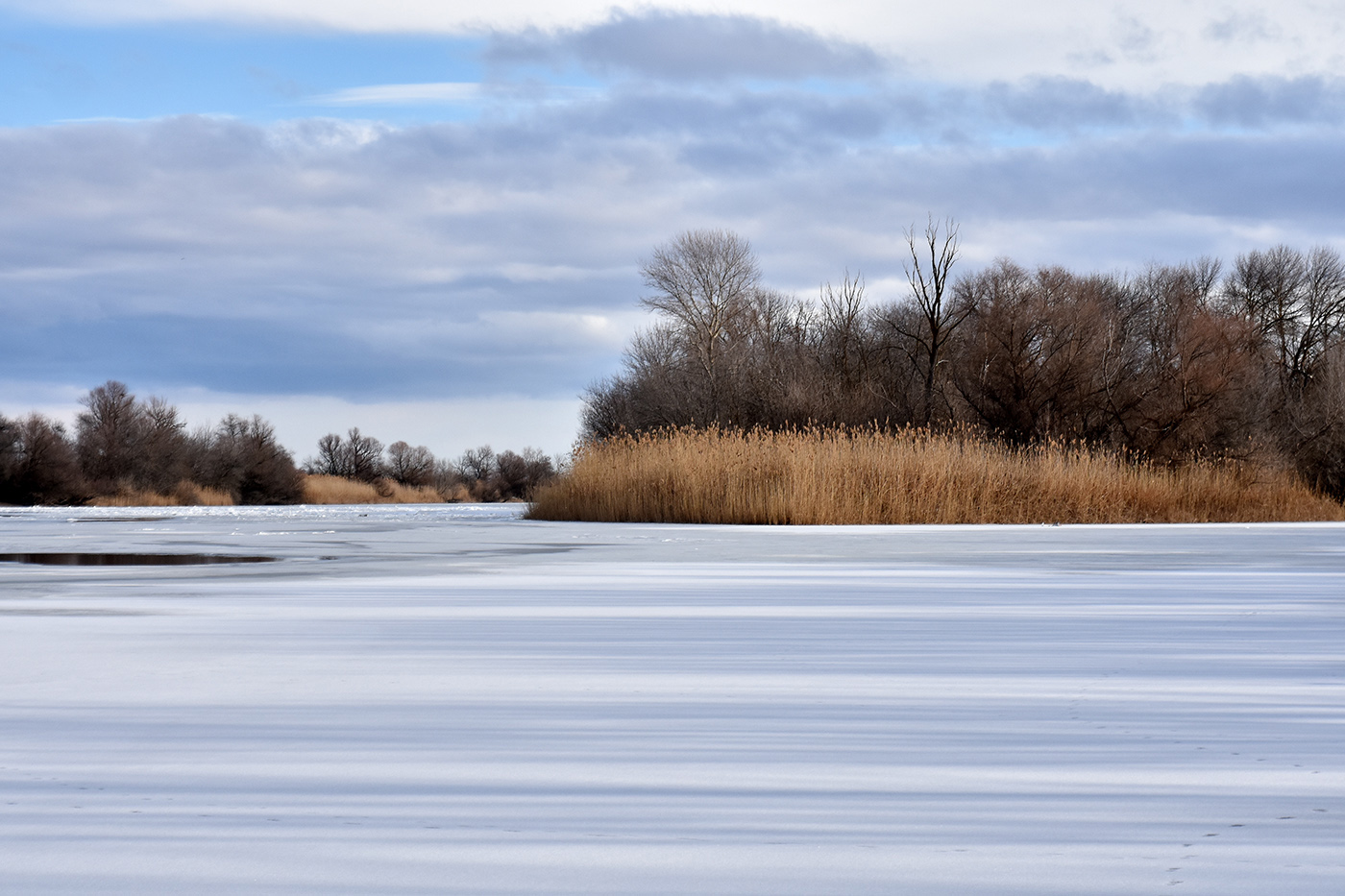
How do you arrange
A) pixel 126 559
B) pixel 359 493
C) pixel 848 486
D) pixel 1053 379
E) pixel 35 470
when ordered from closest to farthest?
1. pixel 126 559
2. pixel 848 486
3. pixel 1053 379
4. pixel 35 470
5. pixel 359 493

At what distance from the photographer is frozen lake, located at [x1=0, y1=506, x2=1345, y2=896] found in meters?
1.50

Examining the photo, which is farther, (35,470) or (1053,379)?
(35,470)

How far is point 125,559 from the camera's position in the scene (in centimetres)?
747

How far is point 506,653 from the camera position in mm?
3309

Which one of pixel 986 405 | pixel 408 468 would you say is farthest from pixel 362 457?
pixel 986 405

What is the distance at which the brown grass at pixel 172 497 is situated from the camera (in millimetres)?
29933

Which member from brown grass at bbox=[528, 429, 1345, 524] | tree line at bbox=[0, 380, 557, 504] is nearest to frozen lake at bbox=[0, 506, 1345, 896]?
brown grass at bbox=[528, 429, 1345, 524]

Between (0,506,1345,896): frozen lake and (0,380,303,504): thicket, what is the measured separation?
2884 centimetres

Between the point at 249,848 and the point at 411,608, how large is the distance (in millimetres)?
2974

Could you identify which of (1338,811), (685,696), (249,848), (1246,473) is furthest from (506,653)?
(1246,473)

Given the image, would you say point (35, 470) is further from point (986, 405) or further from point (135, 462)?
point (986, 405)

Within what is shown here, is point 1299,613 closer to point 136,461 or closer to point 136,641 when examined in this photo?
point 136,641

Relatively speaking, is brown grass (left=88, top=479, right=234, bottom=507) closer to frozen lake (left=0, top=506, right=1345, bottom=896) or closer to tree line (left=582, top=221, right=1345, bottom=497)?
tree line (left=582, top=221, right=1345, bottom=497)

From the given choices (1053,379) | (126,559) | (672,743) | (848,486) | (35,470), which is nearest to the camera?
(672,743)
